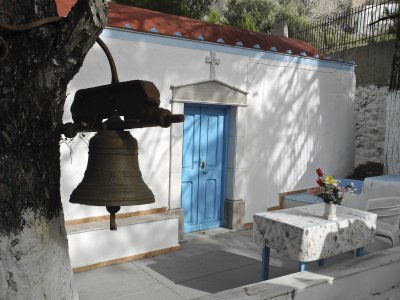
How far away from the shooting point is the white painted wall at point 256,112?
5.56 meters

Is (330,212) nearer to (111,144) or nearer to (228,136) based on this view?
(228,136)

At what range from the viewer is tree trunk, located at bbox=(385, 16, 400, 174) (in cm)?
719

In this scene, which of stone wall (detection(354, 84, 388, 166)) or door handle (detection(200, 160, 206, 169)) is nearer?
door handle (detection(200, 160, 206, 169))

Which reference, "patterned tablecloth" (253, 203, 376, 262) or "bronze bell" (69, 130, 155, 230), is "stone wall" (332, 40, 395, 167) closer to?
"patterned tablecloth" (253, 203, 376, 262)

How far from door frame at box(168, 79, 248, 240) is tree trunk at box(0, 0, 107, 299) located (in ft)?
13.8

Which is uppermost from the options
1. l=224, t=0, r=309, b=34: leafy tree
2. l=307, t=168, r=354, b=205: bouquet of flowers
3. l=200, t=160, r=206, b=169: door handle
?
l=224, t=0, r=309, b=34: leafy tree

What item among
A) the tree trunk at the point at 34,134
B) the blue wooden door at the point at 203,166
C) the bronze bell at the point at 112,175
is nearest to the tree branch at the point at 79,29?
the tree trunk at the point at 34,134

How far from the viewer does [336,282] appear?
3559mm

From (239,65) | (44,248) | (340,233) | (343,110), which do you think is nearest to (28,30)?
(44,248)

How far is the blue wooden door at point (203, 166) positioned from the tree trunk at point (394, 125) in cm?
317

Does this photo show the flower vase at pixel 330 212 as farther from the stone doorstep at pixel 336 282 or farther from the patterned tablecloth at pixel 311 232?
the stone doorstep at pixel 336 282

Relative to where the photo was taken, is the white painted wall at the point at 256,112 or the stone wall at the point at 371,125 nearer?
the white painted wall at the point at 256,112

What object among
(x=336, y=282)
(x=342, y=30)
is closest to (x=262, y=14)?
(x=342, y=30)

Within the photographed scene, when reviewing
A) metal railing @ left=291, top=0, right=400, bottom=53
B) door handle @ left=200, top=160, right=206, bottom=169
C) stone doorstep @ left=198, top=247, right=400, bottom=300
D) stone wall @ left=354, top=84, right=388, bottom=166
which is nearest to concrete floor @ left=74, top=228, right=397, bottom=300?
door handle @ left=200, top=160, right=206, bottom=169
